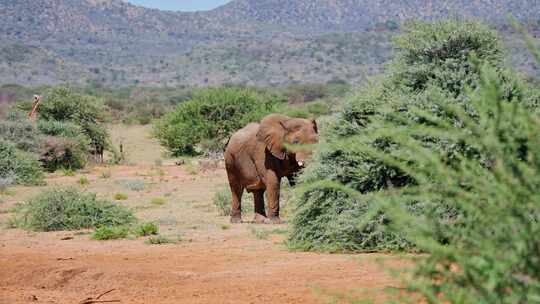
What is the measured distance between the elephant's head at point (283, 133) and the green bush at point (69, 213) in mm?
2686

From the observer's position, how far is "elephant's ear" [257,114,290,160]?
14812 mm

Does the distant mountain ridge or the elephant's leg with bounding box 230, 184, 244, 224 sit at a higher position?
the elephant's leg with bounding box 230, 184, 244, 224

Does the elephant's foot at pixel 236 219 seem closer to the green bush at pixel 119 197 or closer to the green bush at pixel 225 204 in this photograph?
the green bush at pixel 225 204

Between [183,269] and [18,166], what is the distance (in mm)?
17115

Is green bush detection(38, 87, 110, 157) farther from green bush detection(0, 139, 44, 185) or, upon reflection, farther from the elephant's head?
the elephant's head

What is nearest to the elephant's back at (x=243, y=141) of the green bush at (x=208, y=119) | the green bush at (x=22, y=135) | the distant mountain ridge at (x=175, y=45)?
the green bush at (x=22, y=135)

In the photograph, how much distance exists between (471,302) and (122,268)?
6.80 metres

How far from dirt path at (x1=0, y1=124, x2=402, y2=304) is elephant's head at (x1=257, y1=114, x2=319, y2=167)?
1314 millimetres

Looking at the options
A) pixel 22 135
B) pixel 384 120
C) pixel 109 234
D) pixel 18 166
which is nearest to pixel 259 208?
pixel 109 234

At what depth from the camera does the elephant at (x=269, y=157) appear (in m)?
14.9

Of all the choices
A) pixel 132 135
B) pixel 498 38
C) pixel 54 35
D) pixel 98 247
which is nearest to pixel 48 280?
pixel 98 247

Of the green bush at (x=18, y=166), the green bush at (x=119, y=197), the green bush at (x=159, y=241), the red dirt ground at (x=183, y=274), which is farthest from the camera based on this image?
the green bush at (x=18, y=166)

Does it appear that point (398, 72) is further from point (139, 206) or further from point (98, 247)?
point (139, 206)

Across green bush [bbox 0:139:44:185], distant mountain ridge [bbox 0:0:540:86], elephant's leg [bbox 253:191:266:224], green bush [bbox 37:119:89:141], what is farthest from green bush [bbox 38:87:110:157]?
distant mountain ridge [bbox 0:0:540:86]
